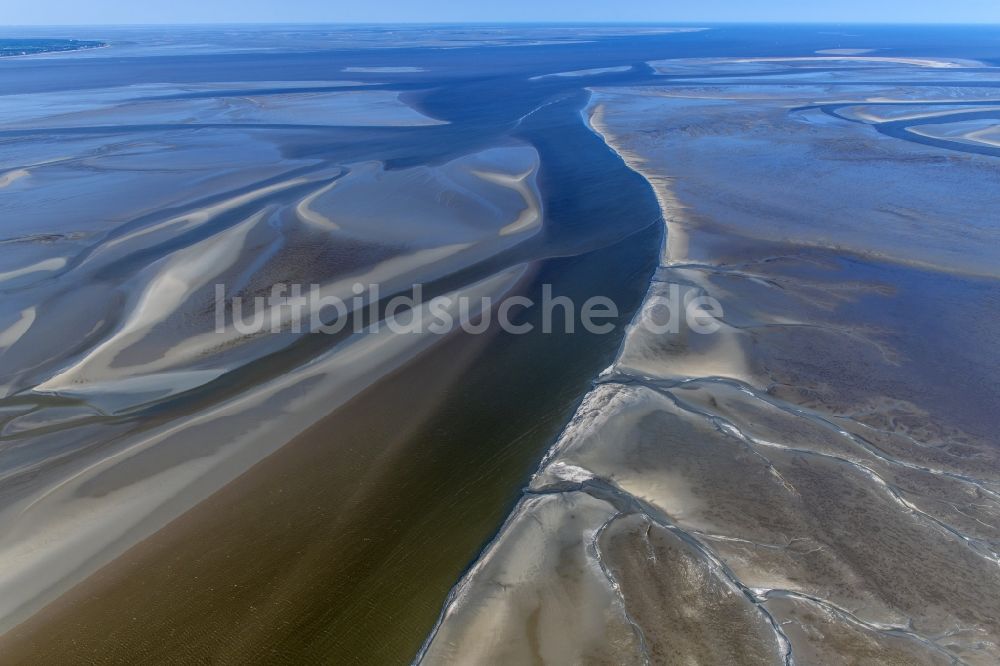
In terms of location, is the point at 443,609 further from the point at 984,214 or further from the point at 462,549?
the point at 984,214

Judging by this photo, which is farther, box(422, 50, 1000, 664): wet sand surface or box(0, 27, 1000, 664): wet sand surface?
box(0, 27, 1000, 664): wet sand surface

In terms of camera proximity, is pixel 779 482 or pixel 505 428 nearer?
pixel 779 482

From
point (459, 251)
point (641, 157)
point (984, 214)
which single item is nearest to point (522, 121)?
point (641, 157)

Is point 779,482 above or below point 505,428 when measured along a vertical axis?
above

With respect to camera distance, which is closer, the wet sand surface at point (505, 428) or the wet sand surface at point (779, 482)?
the wet sand surface at point (779, 482)
